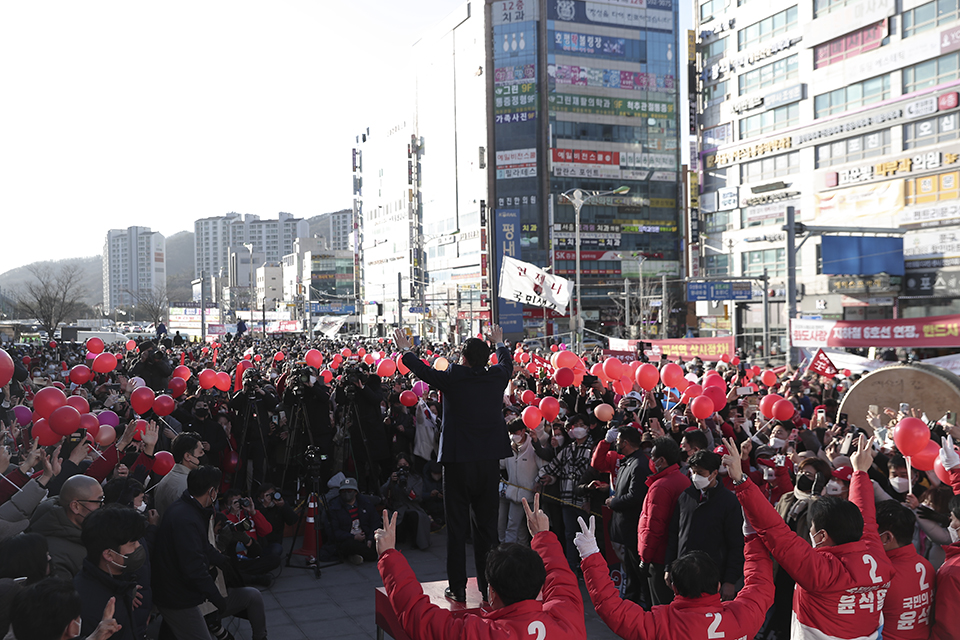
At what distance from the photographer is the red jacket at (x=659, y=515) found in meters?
5.64

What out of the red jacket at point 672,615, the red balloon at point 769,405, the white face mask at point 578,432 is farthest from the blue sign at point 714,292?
the red jacket at point 672,615

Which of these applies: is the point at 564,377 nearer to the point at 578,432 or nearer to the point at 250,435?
the point at 578,432

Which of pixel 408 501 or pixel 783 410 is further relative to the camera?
pixel 408 501

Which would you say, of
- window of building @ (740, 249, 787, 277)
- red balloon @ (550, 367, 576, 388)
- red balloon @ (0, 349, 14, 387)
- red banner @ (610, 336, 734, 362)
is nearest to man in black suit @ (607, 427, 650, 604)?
red balloon @ (550, 367, 576, 388)

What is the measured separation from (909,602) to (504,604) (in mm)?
2395

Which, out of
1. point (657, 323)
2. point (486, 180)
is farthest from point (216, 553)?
point (486, 180)

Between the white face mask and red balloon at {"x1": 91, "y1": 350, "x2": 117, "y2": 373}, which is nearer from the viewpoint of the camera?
the white face mask

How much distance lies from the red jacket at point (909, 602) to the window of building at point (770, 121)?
4298 cm

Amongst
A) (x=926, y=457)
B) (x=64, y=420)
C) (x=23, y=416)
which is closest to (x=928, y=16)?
(x=926, y=457)

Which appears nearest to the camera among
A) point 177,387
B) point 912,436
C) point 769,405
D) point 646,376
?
point 912,436

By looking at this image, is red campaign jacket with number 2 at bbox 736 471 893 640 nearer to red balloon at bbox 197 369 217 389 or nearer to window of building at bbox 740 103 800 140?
red balloon at bbox 197 369 217 389

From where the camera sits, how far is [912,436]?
19.3 ft

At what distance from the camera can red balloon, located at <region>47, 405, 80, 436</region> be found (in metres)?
6.93

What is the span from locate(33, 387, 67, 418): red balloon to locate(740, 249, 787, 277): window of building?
4172 centimetres
